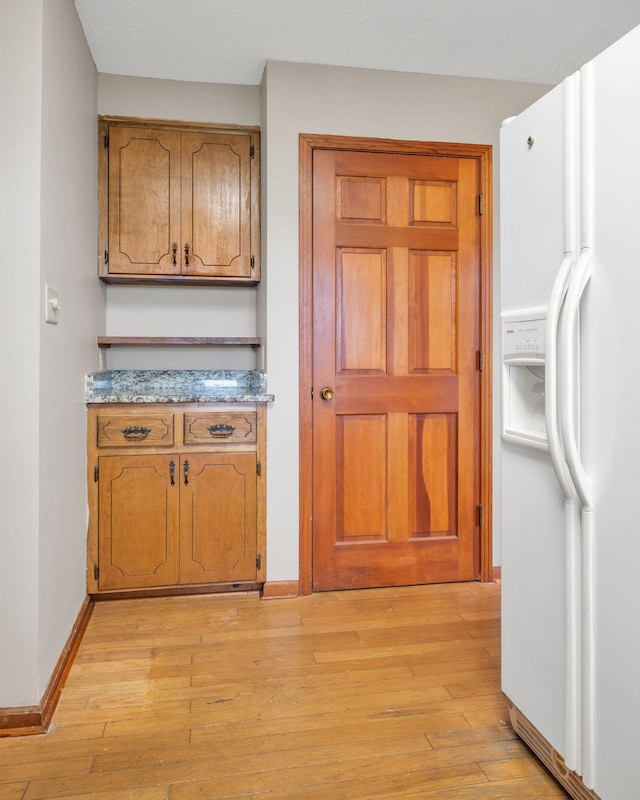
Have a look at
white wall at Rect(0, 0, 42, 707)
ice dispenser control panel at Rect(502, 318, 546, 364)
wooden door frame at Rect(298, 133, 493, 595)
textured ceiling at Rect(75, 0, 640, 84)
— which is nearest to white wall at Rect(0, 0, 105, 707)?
white wall at Rect(0, 0, 42, 707)

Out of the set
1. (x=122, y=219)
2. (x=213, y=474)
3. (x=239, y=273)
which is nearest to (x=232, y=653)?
(x=213, y=474)

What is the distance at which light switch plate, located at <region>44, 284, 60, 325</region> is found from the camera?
6.53ft

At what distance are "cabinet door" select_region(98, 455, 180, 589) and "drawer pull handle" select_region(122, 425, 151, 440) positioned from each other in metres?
0.10

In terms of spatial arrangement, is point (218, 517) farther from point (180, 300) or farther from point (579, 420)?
point (579, 420)

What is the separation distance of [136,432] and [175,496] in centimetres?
36

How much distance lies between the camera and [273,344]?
117 inches

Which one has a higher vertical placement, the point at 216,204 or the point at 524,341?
the point at 216,204

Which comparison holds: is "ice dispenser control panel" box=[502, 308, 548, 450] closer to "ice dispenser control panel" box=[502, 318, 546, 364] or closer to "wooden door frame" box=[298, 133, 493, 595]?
"ice dispenser control panel" box=[502, 318, 546, 364]

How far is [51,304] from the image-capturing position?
2.05 m

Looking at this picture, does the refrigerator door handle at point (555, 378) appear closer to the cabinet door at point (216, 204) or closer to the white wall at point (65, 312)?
the white wall at point (65, 312)

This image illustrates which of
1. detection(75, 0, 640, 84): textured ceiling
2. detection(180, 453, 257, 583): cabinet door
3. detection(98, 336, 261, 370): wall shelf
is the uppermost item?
detection(75, 0, 640, 84): textured ceiling

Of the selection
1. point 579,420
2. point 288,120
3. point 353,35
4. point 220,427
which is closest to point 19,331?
point 220,427

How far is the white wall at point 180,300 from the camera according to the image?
313cm

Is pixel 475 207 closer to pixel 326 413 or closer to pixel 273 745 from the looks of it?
pixel 326 413
